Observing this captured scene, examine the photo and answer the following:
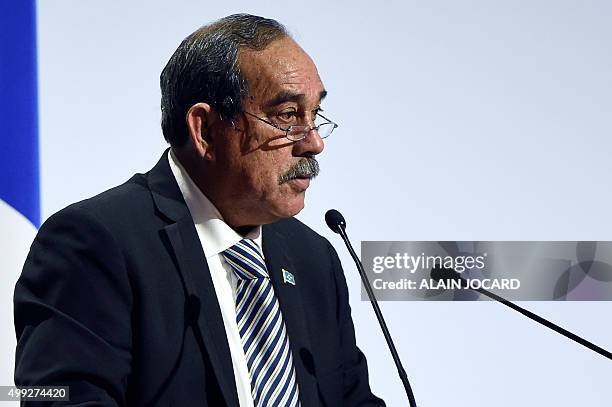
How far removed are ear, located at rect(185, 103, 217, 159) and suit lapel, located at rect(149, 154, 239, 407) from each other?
0.28 feet

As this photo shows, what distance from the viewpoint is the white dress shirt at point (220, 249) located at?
1.75m

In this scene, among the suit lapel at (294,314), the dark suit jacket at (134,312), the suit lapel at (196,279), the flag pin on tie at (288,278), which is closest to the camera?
the dark suit jacket at (134,312)

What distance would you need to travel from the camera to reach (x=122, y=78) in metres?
3.00

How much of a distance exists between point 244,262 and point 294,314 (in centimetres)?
15

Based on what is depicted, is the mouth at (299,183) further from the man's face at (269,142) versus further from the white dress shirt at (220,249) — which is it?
the white dress shirt at (220,249)

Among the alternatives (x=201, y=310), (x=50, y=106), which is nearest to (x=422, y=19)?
(x=50, y=106)

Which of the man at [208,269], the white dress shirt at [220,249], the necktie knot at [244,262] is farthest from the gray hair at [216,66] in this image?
the necktie knot at [244,262]

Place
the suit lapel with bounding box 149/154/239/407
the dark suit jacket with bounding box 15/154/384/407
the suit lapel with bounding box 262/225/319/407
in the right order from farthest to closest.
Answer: the suit lapel with bounding box 262/225/319/407 → the suit lapel with bounding box 149/154/239/407 → the dark suit jacket with bounding box 15/154/384/407

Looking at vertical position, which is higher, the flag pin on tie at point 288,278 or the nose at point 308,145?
the nose at point 308,145

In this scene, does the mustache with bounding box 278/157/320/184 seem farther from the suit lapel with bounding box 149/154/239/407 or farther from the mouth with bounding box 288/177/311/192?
the suit lapel with bounding box 149/154/239/407

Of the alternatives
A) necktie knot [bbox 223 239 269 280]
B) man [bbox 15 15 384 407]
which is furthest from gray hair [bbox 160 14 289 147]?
necktie knot [bbox 223 239 269 280]

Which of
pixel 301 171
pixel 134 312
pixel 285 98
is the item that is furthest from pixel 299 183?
pixel 134 312

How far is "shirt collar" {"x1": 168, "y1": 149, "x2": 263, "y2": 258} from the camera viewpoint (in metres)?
1.83

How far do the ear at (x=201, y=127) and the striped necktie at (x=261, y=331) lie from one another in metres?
0.20
